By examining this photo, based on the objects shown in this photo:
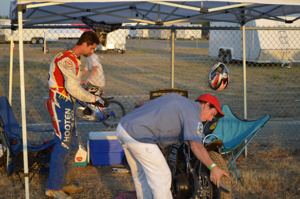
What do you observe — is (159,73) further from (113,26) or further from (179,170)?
(179,170)

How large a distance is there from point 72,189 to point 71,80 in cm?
149

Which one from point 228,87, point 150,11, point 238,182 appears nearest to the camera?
point 238,182

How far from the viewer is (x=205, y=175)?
3852mm

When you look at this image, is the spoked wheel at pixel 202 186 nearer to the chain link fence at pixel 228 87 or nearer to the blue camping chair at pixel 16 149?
the blue camping chair at pixel 16 149

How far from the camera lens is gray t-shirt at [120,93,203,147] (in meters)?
3.53

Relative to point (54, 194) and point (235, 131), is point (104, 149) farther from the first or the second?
point (235, 131)

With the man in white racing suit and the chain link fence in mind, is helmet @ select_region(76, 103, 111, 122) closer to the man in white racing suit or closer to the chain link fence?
the man in white racing suit

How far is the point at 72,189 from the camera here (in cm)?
525

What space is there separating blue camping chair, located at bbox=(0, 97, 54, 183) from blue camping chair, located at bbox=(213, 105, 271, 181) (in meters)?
2.57

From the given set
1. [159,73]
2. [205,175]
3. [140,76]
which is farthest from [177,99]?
[159,73]

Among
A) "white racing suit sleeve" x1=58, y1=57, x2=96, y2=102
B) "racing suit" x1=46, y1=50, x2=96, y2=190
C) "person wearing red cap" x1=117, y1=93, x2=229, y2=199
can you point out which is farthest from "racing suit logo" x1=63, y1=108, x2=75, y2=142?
"person wearing red cap" x1=117, y1=93, x2=229, y2=199

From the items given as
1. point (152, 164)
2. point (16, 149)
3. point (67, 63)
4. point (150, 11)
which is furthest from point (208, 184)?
point (150, 11)

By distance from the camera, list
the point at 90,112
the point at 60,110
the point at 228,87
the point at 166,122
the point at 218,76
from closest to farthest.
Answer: the point at 166,122, the point at 60,110, the point at 90,112, the point at 218,76, the point at 228,87

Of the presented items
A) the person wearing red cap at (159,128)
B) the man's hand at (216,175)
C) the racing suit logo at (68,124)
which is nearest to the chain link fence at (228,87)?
the racing suit logo at (68,124)
